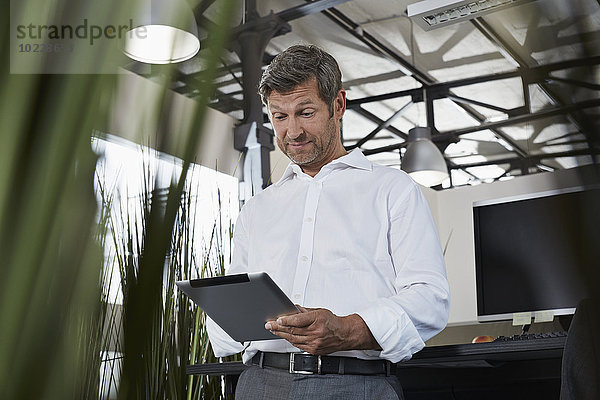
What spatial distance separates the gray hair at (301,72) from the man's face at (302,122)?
1cm

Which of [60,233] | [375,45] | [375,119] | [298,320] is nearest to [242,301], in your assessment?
[298,320]

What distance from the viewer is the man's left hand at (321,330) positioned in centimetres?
121

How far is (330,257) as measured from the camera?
148cm

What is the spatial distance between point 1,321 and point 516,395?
233 centimetres

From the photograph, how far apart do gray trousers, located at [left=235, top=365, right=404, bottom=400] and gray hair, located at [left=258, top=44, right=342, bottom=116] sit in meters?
0.60

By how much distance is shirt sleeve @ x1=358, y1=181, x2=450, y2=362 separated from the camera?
1.31 metres

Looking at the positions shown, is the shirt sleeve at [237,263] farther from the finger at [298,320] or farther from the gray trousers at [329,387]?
the finger at [298,320]

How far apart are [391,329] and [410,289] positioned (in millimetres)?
108

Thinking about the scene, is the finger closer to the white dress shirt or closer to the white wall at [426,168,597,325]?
the white dress shirt

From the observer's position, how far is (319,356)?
1.39m

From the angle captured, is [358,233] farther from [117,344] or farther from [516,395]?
[117,344]

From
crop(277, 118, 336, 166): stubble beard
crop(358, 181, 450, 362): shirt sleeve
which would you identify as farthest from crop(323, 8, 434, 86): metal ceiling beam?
crop(358, 181, 450, 362): shirt sleeve

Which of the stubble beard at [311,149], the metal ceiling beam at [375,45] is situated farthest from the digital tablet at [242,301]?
the metal ceiling beam at [375,45]

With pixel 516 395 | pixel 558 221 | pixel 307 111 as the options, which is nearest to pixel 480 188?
pixel 516 395
